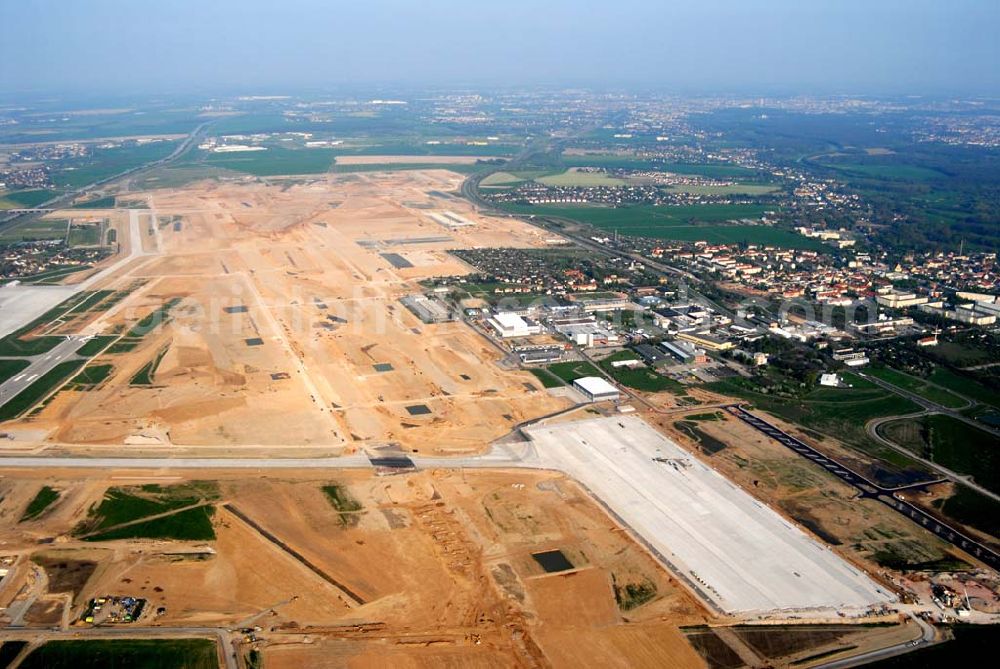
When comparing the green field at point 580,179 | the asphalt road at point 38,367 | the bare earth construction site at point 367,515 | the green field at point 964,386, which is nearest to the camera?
the bare earth construction site at point 367,515

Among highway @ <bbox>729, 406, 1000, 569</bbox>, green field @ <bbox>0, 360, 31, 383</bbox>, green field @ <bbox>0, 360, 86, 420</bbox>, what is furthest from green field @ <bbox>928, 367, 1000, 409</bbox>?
green field @ <bbox>0, 360, 31, 383</bbox>

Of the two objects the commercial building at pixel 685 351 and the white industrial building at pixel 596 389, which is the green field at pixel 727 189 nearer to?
the commercial building at pixel 685 351

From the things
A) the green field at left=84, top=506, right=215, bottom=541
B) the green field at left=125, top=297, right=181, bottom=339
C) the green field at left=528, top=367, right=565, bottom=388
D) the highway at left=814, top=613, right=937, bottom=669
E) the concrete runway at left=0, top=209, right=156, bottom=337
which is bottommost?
the highway at left=814, top=613, right=937, bottom=669

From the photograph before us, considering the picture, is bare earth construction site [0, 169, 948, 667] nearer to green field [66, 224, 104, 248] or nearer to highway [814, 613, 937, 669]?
highway [814, 613, 937, 669]

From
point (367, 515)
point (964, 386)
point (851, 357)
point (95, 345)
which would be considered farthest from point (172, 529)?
point (964, 386)

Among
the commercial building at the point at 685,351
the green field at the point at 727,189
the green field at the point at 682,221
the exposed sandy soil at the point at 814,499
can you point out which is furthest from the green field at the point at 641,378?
the green field at the point at 727,189

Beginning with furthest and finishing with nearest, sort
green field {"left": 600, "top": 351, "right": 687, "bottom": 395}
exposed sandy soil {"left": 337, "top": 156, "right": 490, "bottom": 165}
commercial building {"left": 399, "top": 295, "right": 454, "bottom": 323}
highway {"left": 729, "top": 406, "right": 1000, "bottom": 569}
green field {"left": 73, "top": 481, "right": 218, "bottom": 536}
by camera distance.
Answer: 1. exposed sandy soil {"left": 337, "top": 156, "right": 490, "bottom": 165}
2. commercial building {"left": 399, "top": 295, "right": 454, "bottom": 323}
3. green field {"left": 600, "top": 351, "right": 687, "bottom": 395}
4. green field {"left": 73, "top": 481, "right": 218, "bottom": 536}
5. highway {"left": 729, "top": 406, "right": 1000, "bottom": 569}

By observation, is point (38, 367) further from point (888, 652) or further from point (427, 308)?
point (888, 652)
